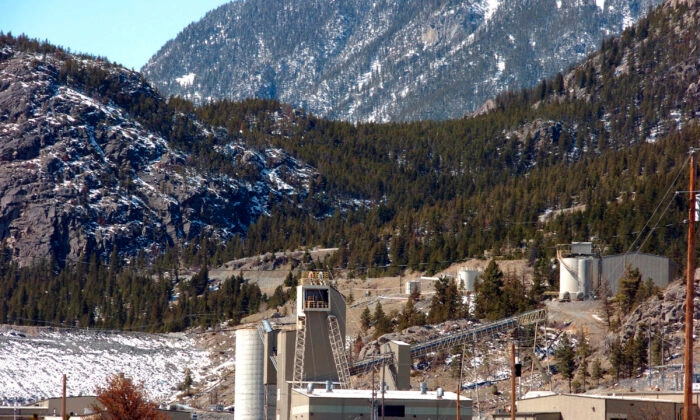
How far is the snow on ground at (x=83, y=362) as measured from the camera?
170875 millimetres

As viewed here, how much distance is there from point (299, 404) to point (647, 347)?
46.7 meters

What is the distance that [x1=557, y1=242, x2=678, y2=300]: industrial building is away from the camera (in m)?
164

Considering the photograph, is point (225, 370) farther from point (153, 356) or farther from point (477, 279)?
point (477, 279)

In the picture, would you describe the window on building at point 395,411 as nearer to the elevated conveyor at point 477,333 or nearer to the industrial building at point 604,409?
the industrial building at point 604,409

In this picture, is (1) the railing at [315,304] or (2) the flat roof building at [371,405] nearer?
(2) the flat roof building at [371,405]

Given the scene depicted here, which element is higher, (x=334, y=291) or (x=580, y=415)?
(x=334, y=291)

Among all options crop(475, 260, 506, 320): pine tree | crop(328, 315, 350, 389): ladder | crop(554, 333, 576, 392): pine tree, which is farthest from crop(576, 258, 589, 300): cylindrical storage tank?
crop(328, 315, 350, 389): ladder

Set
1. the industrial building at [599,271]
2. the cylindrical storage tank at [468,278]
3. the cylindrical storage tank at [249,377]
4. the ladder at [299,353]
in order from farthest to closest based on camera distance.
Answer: the cylindrical storage tank at [468,278], the industrial building at [599,271], the cylindrical storage tank at [249,377], the ladder at [299,353]

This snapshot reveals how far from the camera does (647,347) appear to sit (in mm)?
135250

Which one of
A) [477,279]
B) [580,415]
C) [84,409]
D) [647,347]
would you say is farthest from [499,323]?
[580,415]

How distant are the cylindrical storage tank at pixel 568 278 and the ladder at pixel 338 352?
2229 inches

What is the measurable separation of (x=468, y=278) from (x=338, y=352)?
8015 centimetres

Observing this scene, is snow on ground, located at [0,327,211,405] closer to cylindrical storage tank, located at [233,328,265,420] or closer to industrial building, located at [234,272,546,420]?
cylindrical storage tank, located at [233,328,265,420]

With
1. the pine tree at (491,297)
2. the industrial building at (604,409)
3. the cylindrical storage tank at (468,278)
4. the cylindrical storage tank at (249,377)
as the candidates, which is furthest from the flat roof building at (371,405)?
the cylindrical storage tank at (468,278)
